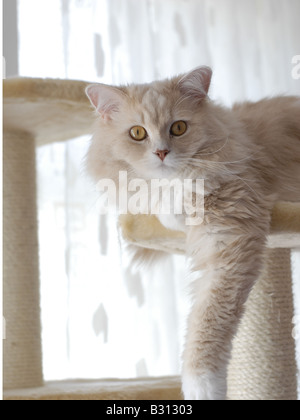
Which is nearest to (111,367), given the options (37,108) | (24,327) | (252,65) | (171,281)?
(171,281)

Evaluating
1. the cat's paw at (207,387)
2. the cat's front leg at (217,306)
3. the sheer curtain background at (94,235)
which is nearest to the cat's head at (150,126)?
the cat's front leg at (217,306)

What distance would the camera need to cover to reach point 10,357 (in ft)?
6.35

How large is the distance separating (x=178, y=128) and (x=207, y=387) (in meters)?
0.58

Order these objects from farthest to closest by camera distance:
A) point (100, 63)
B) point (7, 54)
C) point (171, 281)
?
point (171, 281) → point (100, 63) → point (7, 54)

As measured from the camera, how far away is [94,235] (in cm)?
259

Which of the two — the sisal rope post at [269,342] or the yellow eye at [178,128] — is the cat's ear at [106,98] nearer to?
the yellow eye at [178,128]

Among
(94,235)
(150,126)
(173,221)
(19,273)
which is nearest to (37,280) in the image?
(19,273)

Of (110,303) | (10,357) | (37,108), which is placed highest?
(37,108)

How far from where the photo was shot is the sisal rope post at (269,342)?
1652 mm

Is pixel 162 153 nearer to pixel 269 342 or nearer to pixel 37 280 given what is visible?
pixel 269 342

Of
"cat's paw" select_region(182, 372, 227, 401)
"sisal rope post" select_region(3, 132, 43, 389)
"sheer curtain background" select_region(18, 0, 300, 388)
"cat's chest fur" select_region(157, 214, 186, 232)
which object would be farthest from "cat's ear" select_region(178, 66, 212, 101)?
"sheer curtain background" select_region(18, 0, 300, 388)

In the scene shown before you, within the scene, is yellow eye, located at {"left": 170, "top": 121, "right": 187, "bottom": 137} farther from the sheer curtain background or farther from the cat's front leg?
the sheer curtain background

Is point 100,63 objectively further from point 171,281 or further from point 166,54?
point 171,281
